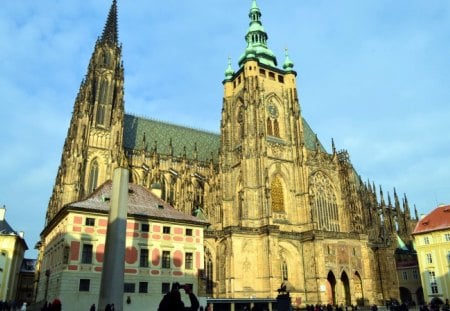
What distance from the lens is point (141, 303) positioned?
3167 cm

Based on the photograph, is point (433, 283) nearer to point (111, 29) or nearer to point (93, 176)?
point (93, 176)

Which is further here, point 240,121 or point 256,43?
point 256,43

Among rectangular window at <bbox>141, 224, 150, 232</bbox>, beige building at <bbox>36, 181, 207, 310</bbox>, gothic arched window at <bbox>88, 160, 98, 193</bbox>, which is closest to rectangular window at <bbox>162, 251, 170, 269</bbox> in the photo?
beige building at <bbox>36, 181, 207, 310</bbox>

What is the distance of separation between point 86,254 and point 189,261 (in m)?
8.76

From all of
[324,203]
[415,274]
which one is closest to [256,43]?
[324,203]

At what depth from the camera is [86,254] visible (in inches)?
1224

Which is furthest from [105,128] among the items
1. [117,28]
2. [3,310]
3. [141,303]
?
[141,303]

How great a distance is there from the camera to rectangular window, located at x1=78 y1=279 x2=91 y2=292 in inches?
1182

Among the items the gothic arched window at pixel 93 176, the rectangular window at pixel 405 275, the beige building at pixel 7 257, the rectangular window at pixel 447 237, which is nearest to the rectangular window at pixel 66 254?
the gothic arched window at pixel 93 176

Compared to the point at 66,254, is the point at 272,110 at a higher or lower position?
higher

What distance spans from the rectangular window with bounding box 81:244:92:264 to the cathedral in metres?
13.2

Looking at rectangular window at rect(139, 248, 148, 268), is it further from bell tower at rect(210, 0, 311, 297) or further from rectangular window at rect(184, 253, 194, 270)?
bell tower at rect(210, 0, 311, 297)

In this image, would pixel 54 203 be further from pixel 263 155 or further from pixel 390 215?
pixel 390 215

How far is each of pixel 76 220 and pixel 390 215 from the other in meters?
57.8
